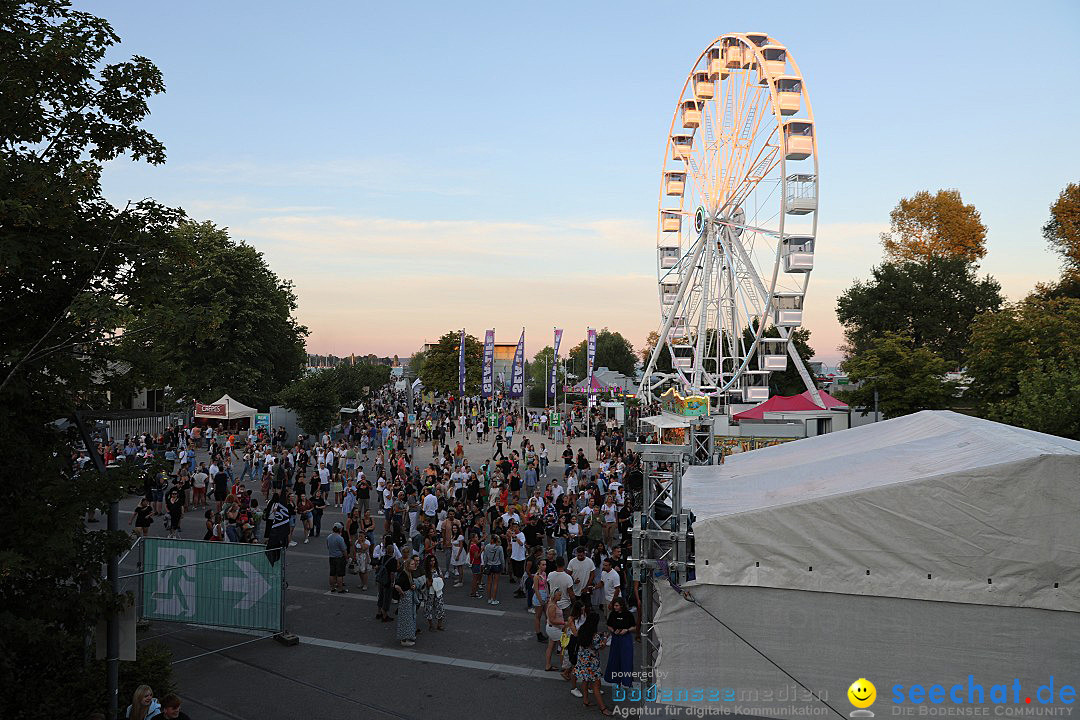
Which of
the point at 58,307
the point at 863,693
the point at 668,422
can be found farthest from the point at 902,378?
the point at 58,307

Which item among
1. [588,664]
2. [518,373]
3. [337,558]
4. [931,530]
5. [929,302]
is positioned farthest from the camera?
[929,302]

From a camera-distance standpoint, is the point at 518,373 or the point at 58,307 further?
the point at 518,373

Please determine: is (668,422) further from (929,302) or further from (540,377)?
(540,377)

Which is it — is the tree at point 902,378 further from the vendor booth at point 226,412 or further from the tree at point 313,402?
the vendor booth at point 226,412

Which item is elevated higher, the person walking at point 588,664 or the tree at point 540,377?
the tree at point 540,377

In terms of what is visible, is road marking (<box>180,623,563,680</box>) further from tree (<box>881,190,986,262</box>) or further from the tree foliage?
tree (<box>881,190,986,262</box>)

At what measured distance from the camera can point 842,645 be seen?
6172 millimetres

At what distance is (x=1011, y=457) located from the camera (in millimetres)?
5887

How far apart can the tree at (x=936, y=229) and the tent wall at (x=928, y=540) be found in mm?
57317

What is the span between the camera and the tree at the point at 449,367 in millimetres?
84125

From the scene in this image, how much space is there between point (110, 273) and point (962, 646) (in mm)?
8146

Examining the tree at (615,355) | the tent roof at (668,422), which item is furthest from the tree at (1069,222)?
the tree at (615,355)

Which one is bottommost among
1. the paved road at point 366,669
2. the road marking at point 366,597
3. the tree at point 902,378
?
the paved road at point 366,669

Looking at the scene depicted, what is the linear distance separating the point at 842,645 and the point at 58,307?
7734mm
